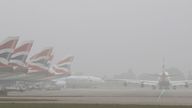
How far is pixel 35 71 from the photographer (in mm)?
101438

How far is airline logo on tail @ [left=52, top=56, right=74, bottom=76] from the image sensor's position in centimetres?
13162

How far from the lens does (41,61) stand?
106 meters

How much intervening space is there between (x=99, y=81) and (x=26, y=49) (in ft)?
244

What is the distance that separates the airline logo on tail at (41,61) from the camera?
4065 inches

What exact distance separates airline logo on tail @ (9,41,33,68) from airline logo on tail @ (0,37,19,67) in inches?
278

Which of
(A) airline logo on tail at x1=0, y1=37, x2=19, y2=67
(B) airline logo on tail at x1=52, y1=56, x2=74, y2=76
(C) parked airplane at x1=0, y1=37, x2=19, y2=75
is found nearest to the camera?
(C) parked airplane at x1=0, y1=37, x2=19, y2=75

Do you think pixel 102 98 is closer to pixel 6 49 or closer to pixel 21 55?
pixel 6 49

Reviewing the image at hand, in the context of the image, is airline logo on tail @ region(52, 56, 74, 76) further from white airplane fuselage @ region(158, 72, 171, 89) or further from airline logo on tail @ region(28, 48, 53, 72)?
white airplane fuselage @ region(158, 72, 171, 89)

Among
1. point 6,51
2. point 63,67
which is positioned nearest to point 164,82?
point 63,67

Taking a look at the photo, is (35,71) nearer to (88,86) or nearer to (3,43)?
(3,43)

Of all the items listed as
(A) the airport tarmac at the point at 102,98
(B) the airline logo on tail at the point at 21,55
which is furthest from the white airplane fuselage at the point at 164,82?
(A) the airport tarmac at the point at 102,98

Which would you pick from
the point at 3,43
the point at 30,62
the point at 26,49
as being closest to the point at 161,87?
the point at 30,62

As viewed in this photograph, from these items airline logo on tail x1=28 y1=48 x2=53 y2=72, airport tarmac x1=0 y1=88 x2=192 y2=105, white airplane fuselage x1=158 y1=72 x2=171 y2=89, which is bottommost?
airport tarmac x1=0 y1=88 x2=192 y2=105

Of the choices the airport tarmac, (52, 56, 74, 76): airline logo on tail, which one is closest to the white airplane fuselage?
(52, 56, 74, 76): airline logo on tail
